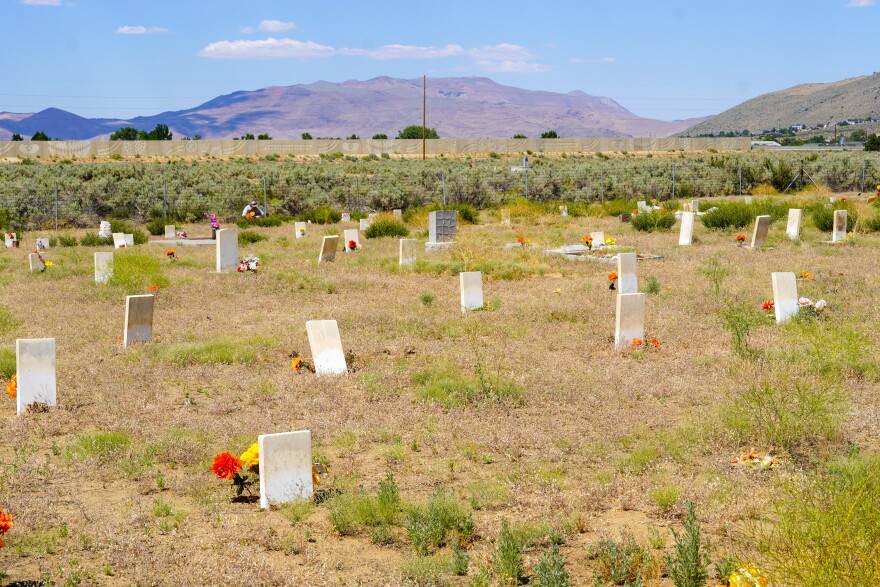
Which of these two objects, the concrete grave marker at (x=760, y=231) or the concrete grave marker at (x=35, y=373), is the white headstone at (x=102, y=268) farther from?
the concrete grave marker at (x=760, y=231)

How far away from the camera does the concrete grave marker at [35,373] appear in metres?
9.24

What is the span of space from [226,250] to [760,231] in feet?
40.7

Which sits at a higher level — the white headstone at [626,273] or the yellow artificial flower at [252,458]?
the white headstone at [626,273]

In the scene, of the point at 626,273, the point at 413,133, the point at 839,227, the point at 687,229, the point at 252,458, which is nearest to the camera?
the point at 252,458

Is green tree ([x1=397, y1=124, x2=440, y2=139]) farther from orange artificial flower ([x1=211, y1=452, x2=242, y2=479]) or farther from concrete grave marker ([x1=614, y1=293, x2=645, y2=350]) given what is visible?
orange artificial flower ([x1=211, y1=452, x2=242, y2=479])

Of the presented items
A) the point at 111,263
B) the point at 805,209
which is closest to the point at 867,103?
the point at 805,209

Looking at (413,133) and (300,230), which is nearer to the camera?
(300,230)

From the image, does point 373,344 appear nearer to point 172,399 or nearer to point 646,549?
point 172,399

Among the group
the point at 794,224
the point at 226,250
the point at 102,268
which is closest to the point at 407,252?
the point at 226,250

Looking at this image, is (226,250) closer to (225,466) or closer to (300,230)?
(300,230)

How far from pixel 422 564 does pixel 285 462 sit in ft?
5.29

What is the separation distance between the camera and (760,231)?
2164 cm

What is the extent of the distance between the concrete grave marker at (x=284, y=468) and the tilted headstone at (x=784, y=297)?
827 cm

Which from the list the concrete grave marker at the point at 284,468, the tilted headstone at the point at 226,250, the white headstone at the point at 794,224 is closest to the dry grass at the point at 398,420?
the concrete grave marker at the point at 284,468
